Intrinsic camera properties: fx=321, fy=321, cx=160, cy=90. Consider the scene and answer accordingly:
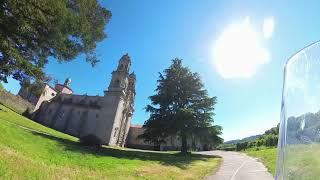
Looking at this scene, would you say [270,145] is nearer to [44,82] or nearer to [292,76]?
[44,82]

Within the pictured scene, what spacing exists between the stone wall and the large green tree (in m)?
32.8

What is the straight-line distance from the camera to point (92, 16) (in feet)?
74.9

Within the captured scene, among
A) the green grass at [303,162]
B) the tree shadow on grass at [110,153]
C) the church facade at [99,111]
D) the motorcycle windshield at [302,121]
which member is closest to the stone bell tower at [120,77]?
the church facade at [99,111]

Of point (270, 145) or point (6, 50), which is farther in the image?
point (270, 145)

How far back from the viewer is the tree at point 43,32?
17000 mm

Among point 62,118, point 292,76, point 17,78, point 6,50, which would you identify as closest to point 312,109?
point 292,76

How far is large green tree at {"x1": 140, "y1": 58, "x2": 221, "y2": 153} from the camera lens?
36.4 m

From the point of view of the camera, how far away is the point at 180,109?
119ft

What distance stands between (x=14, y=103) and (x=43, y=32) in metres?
49.6

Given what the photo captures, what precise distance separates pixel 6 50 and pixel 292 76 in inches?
720

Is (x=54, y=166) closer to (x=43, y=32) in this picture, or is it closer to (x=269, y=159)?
(x=43, y=32)

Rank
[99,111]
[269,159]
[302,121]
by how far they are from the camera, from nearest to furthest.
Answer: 1. [302,121]
2. [269,159]
3. [99,111]

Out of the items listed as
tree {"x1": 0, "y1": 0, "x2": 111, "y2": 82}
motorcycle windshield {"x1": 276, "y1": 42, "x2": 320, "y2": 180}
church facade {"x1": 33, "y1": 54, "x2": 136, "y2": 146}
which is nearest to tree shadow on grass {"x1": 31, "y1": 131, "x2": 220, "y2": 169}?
tree {"x1": 0, "y1": 0, "x2": 111, "y2": 82}

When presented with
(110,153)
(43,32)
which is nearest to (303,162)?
(43,32)
